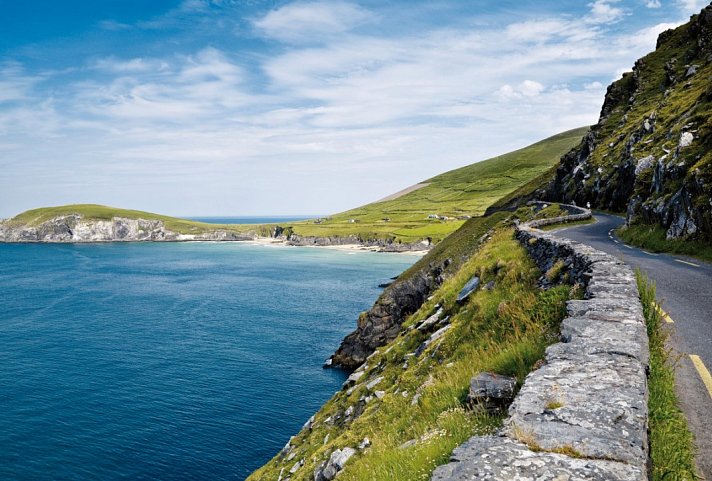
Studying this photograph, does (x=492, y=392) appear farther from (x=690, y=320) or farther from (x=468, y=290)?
(x=468, y=290)

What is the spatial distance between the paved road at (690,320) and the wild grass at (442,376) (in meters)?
2.75

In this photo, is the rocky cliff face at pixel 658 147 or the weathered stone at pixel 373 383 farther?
the rocky cliff face at pixel 658 147

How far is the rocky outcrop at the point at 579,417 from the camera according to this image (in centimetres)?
507

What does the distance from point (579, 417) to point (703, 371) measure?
5924mm

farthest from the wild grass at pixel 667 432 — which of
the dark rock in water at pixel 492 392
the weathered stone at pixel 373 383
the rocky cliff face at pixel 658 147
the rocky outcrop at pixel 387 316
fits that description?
the rocky outcrop at pixel 387 316

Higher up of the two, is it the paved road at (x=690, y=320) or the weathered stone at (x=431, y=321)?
the paved road at (x=690, y=320)

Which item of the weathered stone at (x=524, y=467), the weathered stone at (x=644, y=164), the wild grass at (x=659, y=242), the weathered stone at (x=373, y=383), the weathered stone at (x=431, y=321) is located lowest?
the weathered stone at (x=373, y=383)

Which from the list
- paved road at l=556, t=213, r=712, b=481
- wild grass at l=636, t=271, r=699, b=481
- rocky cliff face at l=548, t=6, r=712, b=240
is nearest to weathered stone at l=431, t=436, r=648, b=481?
wild grass at l=636, t=271, r=699, b=481

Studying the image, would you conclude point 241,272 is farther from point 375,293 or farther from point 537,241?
point 537,241

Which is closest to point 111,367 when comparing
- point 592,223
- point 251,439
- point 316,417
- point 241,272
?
point 251,439

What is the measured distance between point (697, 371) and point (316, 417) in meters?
20.7

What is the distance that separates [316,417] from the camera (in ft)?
86.1

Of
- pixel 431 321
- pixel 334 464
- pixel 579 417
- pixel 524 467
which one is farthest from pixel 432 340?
pixel 524 467

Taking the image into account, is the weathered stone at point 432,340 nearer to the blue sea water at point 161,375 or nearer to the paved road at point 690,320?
the paved road at point 690,320
